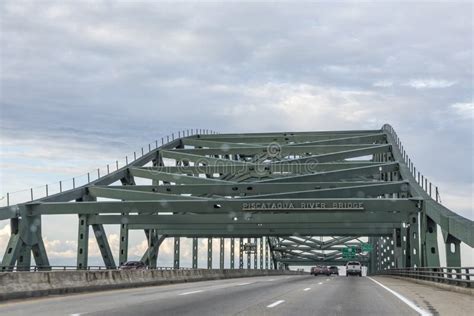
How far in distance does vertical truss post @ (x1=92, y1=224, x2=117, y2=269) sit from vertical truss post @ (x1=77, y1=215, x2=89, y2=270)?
1.12m

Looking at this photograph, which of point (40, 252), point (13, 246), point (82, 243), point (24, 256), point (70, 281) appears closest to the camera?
point (70, 281)

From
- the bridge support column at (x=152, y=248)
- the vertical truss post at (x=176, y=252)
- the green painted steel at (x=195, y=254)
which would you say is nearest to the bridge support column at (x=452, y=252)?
the bridge support column at (x=152, y=248)

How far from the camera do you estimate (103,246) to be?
45.6 meters

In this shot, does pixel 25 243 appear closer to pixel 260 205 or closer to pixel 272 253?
pixel 260 205

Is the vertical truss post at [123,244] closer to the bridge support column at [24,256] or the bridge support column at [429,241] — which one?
the bridge support column at [24,256]

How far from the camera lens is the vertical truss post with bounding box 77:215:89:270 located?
1724 inches

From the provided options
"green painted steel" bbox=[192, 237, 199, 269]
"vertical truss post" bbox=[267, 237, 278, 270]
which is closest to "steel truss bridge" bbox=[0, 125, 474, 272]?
"green painted steel" bbox=[192, 237, 199, 269]

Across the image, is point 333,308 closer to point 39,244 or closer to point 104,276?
point 104,276

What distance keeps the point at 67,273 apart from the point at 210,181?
28.8 m

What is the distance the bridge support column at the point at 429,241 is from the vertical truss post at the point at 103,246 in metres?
22.3

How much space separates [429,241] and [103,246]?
23.8 metres

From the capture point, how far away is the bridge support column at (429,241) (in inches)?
1348

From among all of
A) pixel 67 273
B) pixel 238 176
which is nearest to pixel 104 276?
pixel 67 273

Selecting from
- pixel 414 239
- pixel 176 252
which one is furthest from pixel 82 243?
pixel 176 252
